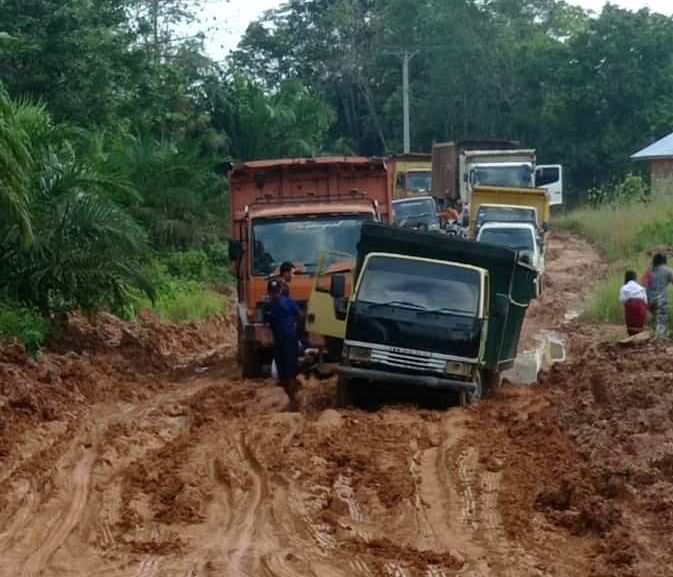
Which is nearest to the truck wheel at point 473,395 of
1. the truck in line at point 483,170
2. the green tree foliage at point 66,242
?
the green tree foliage at point 66,242

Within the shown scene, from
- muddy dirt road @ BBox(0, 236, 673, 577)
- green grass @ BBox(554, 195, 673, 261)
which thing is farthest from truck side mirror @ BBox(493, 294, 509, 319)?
green grass @ BBox(554, 195, 673, 261)

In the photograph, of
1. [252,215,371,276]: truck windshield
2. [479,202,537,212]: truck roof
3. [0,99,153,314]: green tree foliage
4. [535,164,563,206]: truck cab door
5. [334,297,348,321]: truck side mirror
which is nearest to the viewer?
[334,297,348,321]: truck side mirror

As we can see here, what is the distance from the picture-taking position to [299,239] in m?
19.7

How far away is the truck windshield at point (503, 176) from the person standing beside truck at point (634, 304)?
23.2 meters

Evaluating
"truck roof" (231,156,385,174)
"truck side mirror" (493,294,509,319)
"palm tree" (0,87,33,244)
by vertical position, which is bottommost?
"truck side mirror" (493,294,509,319)

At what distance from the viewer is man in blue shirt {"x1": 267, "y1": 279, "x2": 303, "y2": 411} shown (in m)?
16.3

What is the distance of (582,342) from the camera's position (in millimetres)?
24438

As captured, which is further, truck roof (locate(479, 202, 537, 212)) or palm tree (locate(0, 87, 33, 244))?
truck roof (locate(479, 202, 537, 212))

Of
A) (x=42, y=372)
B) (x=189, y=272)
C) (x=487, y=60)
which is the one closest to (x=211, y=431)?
(x=42, y=372)

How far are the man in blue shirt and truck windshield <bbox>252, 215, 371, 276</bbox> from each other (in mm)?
3075

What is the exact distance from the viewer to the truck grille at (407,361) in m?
16.1

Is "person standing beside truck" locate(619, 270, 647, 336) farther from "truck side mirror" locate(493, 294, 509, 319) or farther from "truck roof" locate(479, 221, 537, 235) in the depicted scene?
"truck roof" locate(479, 221, 537, 235)

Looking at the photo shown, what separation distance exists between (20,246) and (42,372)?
298 cm

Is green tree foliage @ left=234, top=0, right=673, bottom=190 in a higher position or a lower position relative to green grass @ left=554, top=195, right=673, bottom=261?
higher
